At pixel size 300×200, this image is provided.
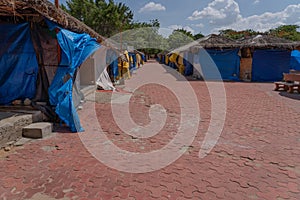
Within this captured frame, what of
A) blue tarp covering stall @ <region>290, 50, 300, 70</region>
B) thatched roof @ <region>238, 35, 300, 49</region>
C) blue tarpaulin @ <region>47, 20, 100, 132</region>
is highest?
thatched roof @ <region>238, 35, 300, 49</region>

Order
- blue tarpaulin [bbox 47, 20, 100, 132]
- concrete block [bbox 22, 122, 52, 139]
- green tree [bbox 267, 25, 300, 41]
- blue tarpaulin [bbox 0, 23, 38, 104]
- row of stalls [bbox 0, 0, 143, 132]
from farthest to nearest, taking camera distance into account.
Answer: green tree [bbox 267, 25, 300, 41] < blue tarpaulin [bbox 0, 23, 38, 104] < row of stalls [bbox 0, 0, 143, 132] < blue tarpaulin [bbox 47, 20, 100, 132] < concrete block [bbox 22, 122, 52, 139]

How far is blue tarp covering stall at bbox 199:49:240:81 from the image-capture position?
55.1ft

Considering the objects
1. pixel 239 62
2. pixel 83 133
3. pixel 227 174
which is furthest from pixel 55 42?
pixel 239 62

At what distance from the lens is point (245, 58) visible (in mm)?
16547

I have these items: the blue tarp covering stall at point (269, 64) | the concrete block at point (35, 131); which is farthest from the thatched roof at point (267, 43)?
the concrete block at point (35, 131)

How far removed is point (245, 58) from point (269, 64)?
1.82 meters

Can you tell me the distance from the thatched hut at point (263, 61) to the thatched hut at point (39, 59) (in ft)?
46.1

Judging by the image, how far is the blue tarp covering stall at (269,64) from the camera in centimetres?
1622

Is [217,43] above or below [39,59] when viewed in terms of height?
above

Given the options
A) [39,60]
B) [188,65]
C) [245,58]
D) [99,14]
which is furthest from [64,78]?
[99,14]

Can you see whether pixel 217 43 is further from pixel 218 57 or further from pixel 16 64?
pixel 16 64

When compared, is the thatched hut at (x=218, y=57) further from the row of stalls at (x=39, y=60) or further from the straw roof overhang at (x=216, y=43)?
the row of stalls at (x=39, y=60)

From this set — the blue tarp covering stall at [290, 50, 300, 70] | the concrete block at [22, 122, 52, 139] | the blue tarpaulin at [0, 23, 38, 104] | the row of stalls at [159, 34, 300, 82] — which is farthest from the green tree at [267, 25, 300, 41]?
the concrete block at [22, 122, 52, 139]

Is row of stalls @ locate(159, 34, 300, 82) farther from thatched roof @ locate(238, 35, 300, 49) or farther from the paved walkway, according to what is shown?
the paved walkway
